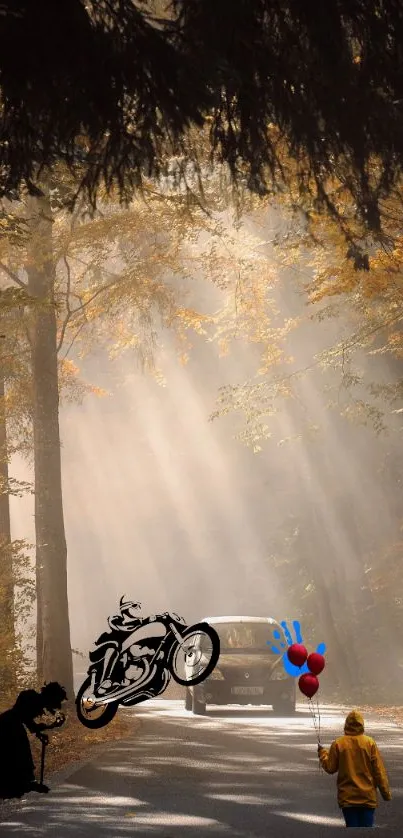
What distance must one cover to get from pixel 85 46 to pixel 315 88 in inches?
61.6

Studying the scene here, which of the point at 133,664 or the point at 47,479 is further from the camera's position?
the point at 47,479

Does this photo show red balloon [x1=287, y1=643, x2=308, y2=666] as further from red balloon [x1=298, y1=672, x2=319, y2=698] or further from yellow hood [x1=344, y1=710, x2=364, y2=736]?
yellow hood [x1=344, y1=710, x2=364, y2=736]

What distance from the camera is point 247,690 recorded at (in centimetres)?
1962

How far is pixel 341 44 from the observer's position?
7.22 meters

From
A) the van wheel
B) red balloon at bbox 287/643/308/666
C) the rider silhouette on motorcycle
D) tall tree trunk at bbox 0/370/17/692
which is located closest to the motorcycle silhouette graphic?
the rider silhouette on motorcycle

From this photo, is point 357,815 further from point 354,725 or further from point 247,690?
point 247,690

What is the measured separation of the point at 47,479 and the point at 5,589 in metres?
2.27

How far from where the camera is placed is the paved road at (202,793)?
8.17 meters

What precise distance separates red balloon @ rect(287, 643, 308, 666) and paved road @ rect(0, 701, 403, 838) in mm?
1351

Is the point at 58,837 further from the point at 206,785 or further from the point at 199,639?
the point at 199,639

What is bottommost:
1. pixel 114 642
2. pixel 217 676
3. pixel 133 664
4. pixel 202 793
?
pixel 202 793

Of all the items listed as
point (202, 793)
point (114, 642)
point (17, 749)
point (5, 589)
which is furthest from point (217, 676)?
point (17, 749)

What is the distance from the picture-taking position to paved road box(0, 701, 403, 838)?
817 centimetres

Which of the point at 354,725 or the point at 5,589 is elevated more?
the point at 5,589
